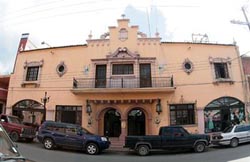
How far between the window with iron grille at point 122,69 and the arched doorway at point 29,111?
724 centimetres

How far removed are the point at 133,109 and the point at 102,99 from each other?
2788mm

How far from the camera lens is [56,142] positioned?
14.9 meters

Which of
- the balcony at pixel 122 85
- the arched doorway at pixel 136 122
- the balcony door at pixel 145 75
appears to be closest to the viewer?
the balcony at pixel 122 85

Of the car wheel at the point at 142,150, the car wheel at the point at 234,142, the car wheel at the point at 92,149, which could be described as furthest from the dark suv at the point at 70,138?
the car wheel at the point at 234,142

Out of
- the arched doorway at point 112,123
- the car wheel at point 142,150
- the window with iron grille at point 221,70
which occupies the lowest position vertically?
the car wheel at point 142,150

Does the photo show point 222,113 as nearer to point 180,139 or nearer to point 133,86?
point 180,139

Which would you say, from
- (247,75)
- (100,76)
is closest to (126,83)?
(100,76)

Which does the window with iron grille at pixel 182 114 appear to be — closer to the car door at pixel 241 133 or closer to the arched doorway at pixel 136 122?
the arched doorway at pixel 136 122

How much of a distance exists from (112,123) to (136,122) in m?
2.06

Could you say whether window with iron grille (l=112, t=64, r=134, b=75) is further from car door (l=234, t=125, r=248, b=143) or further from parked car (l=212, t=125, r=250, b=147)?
car door (l=234, t=125, r=248, b=143)

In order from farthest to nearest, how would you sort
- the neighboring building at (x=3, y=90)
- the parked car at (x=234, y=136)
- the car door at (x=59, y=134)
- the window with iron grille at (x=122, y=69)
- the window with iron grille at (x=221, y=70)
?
the neighboring building at (x=3, y=90) < the window with iron grille at (x=221, y=70) < the window with iron grille at (x=122, y=69) < the parked car at (x=234, y=136) < the car door at (x=59, y=134)

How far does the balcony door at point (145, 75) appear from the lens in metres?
19.7

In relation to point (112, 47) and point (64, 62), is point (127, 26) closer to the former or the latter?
point (112, 47)

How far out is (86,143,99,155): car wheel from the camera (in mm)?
14242
